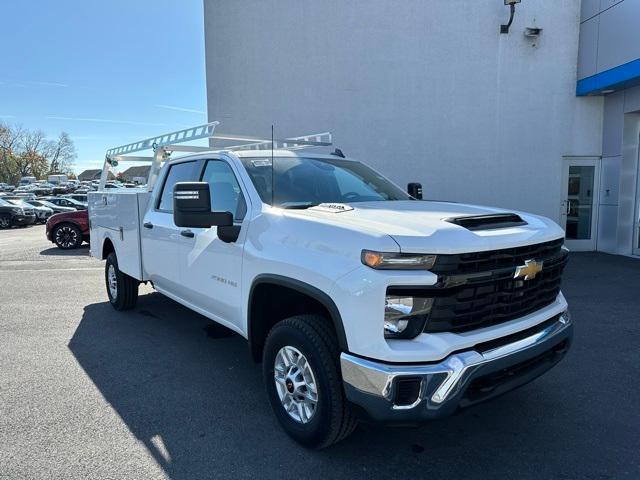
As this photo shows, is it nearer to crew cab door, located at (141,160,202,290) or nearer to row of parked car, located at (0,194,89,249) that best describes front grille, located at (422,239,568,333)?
crew cab door, located at (141,160,202,290)

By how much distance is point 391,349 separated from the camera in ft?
7.88

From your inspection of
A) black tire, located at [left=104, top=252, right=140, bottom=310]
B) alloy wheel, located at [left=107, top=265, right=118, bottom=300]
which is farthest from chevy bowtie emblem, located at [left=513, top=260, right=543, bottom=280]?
alloy wheel, located at [left=107, top=265, right=118, bottom=300]

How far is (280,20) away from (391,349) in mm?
10932

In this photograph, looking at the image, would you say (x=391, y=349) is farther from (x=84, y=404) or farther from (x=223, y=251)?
(x=84, y=404)

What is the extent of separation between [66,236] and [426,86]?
1075 centimetres

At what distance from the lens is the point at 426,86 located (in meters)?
11.4

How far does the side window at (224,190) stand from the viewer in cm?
367

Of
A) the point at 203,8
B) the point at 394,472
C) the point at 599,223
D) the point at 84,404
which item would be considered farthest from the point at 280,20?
the point at 394,472

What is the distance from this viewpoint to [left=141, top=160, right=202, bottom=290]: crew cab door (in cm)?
447

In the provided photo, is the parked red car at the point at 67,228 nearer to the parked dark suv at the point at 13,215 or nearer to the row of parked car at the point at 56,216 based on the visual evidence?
the row of parked car at the point at 56,216

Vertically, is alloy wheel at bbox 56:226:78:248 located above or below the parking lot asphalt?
above

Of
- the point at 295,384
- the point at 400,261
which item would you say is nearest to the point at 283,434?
the point at 295,384

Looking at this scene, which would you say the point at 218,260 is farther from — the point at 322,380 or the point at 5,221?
the point at 5,221

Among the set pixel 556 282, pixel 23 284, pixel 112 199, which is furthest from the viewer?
pixel 23 284
